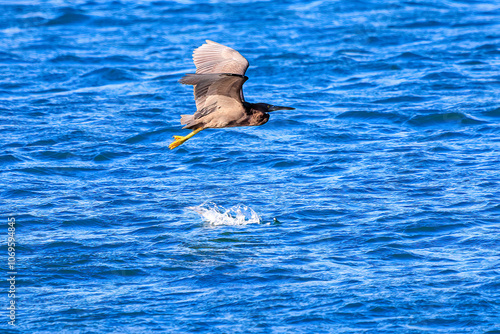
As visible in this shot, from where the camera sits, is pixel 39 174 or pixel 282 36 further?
pixel 282 36

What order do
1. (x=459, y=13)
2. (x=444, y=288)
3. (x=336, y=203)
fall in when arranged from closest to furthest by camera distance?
1. (x=444, y=288)
2. (x=336, y=203)
3. (x=459, y=13)

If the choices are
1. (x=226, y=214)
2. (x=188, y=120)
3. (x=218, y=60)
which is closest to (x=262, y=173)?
(x=226, y=214)

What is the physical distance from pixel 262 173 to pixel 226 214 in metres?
1.80

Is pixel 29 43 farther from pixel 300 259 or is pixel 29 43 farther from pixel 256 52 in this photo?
pixel 300 259

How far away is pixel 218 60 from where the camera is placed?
9.75 metres

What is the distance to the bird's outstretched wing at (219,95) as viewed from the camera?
9.08 m

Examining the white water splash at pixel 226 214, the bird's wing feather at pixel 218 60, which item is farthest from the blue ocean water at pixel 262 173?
the bird's wing feather at pixel 218 60

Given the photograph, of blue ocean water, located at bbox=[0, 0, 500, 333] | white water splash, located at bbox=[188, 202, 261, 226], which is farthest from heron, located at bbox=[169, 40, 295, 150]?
blue ocean water, located at bbox=[0, 0, 500, 333]

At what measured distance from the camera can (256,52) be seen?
17812mm

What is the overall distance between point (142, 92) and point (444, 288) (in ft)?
29.0

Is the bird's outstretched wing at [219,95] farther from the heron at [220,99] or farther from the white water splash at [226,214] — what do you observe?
the white water splash at [226,214]

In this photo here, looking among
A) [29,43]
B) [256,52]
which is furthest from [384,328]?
[29,43]

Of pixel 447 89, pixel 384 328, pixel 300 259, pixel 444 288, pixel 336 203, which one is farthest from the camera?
pixel 447 89

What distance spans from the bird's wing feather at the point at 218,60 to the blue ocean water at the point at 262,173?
1961mm
